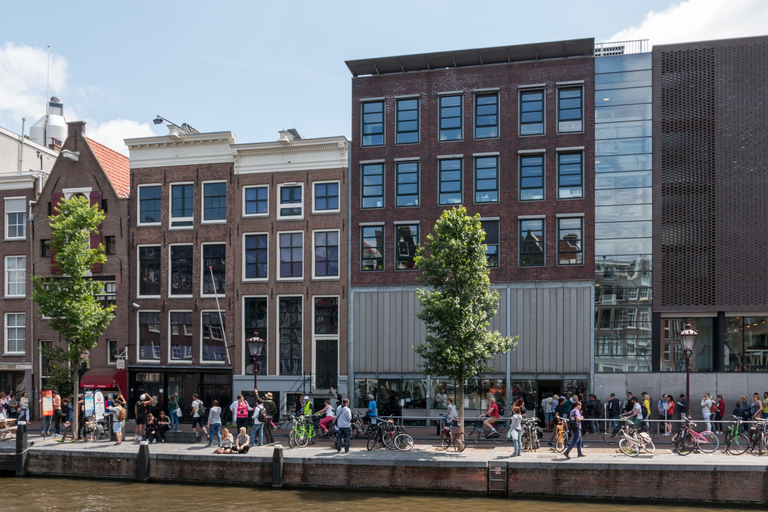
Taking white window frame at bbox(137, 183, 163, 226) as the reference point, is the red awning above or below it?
below

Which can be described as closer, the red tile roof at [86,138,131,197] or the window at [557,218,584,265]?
the window at [557,218,584,265]

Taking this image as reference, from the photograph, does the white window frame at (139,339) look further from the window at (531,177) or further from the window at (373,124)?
the window at (531,177)

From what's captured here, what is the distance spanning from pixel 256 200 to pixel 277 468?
16.5 metres

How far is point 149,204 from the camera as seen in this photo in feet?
119

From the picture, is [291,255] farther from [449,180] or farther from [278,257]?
[449,180]

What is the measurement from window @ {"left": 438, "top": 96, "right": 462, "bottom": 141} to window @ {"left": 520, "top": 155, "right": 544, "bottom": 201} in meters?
3.43

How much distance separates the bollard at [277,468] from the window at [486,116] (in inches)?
710

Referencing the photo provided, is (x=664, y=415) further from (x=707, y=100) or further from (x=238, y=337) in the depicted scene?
(x=238, y=337)

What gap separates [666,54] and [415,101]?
465 inches

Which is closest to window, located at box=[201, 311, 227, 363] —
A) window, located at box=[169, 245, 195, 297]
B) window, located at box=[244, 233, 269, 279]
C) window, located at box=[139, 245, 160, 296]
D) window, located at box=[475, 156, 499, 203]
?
window, located at box=[169, 245, 195, 297]

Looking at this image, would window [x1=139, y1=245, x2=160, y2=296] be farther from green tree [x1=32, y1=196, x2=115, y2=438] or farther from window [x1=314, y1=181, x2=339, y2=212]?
window [x1=314, y1=181, x2=339, y2=212]

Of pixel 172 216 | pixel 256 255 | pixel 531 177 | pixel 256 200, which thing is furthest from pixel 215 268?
pixel 531 177

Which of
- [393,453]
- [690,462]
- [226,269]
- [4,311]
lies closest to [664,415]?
[690,462]

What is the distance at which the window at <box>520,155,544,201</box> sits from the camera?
3238cm
